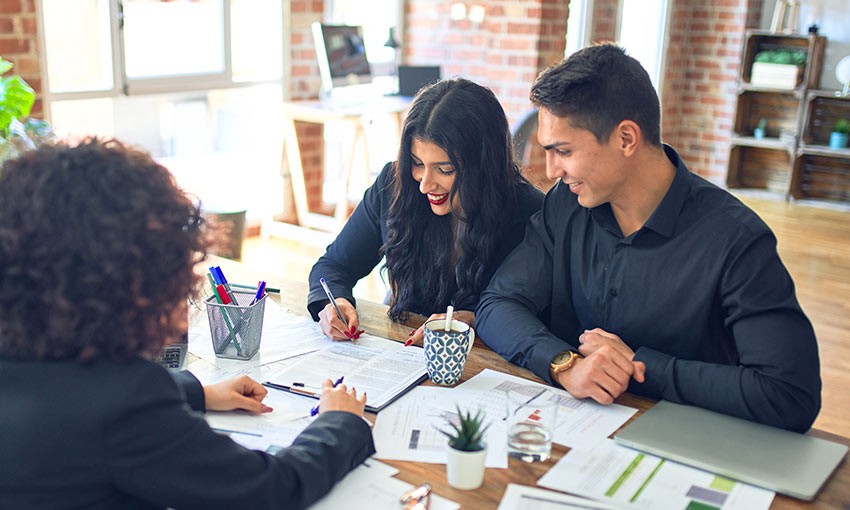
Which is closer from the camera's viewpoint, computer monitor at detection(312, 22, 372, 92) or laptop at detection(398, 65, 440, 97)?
computer monitor at detection(312, 22, 372, 92)

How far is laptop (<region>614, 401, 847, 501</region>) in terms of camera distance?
1151 millimetres

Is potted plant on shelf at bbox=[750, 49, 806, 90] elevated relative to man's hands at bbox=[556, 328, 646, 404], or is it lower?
elevated

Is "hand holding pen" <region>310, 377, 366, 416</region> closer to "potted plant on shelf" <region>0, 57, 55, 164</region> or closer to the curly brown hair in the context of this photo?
the curly brown hair

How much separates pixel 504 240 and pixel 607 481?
91cm

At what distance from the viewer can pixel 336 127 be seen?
5477mm

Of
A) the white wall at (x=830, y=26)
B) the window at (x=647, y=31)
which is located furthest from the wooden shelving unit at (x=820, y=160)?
the window at (x=647, y=31)

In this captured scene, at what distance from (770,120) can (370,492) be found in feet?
22.0

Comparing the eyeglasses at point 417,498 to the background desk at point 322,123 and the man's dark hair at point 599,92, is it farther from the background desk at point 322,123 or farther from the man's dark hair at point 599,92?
the background desk at point 322,123

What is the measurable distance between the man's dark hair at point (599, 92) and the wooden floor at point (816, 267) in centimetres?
176

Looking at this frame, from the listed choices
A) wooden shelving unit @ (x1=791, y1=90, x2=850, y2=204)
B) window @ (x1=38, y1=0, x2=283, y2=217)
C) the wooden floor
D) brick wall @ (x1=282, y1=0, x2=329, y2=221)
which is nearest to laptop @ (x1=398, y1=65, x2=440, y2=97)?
brick wall @ (x1=282, y1=0, x2=329, y2=221)

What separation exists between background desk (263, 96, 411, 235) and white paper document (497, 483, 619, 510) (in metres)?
3.60

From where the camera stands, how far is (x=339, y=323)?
1.67 m

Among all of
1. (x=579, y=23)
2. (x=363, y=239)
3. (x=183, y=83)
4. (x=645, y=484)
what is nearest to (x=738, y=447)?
(x=645, y=484)

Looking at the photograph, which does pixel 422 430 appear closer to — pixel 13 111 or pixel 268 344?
pixel 268 344
